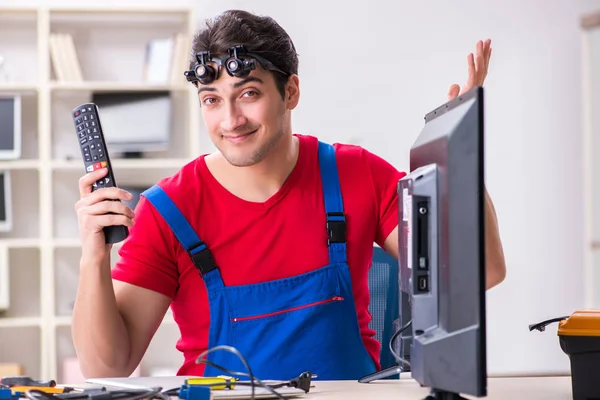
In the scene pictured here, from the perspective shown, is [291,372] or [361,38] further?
[361,38]

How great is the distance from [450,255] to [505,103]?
3519mm

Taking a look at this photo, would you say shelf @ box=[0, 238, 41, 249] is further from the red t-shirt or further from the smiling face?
the smiling face

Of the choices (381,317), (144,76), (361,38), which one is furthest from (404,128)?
(381,317)

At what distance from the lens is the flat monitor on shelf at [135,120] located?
3961mm

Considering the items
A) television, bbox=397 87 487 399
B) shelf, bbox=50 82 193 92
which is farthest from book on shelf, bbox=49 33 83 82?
television, bbox=397 87 487 399

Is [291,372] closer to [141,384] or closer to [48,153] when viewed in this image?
[141,384]

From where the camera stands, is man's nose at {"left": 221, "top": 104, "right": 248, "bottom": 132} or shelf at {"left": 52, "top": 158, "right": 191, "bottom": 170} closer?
man's nose at {"left": 221, "top": 104, "right": 248, "bottom": 132}

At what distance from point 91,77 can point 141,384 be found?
304 centimetres

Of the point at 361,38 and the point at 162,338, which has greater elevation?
the point at 361,38

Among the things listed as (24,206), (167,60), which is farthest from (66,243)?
(167,60)

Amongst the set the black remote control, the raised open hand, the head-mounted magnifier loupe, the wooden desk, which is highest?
the head-mounted magnifier loupe

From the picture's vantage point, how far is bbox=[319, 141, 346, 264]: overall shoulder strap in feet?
6.01

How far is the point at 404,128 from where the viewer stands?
14.4ft

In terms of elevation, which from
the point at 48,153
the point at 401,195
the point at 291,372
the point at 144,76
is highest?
the point at 144,76
